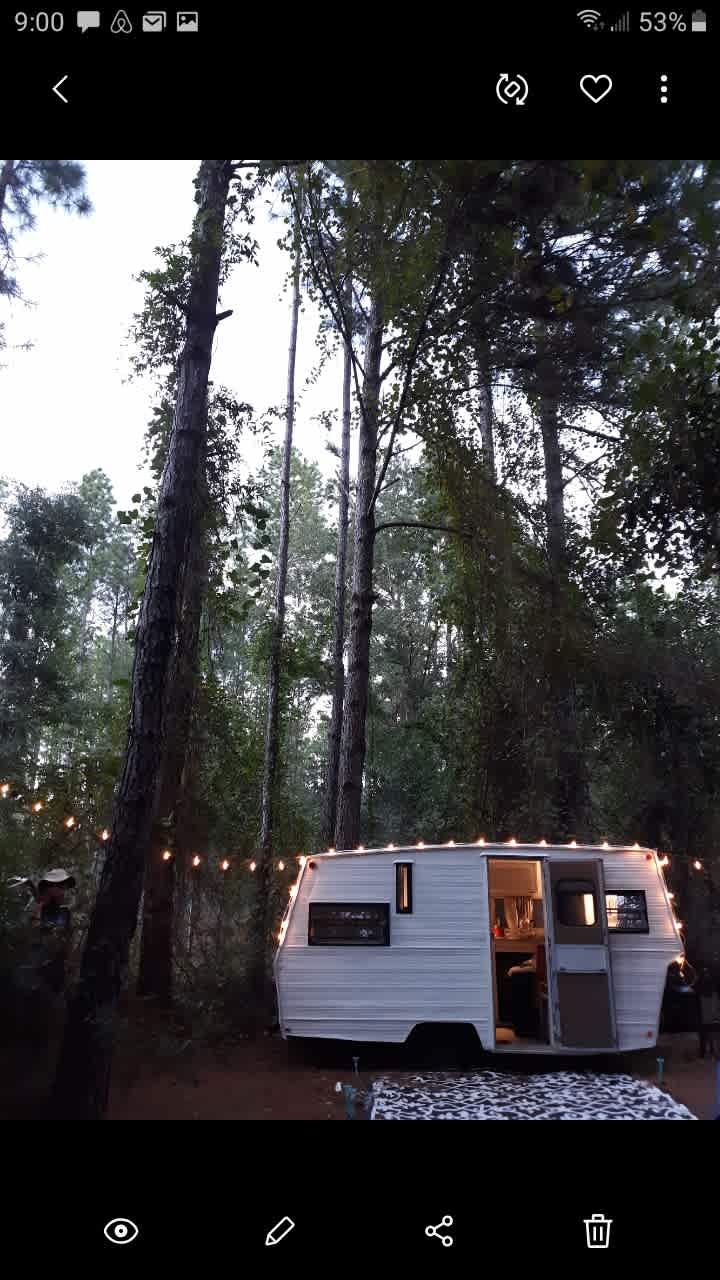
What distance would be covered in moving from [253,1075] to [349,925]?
1.69m

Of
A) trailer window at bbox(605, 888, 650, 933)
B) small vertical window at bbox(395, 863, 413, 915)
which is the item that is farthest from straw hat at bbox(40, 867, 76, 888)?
trailer window at bbox(605, 888, 650, 933)

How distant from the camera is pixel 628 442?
11.1m

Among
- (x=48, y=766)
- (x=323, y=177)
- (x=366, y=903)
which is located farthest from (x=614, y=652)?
(x=48, y=766)

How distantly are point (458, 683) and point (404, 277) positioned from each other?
6702 mm
